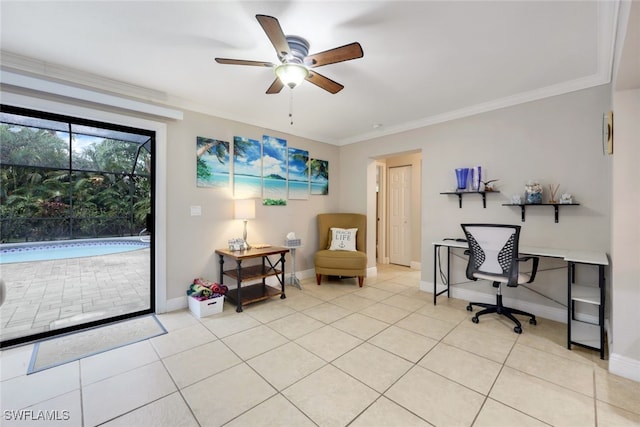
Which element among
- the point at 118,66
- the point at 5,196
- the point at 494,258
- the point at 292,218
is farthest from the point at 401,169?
the point at 5,196

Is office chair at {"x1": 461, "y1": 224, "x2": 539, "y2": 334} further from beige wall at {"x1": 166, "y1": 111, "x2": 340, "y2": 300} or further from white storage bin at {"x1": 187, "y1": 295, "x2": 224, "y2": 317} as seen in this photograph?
white storage bin at {"x1": 187, "y1": 295, "x2": 224, "y2": 317}

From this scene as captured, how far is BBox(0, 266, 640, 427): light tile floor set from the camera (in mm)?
1556

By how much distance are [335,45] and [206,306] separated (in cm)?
290

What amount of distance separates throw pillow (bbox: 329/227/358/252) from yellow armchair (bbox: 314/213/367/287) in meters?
0.09

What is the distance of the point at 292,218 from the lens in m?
4.35

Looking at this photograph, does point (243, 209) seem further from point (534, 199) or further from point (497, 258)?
point (534, 199)

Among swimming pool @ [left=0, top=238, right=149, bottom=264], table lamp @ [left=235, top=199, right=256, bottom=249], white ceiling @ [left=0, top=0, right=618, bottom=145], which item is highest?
white ceiling @ [left=0, top=0, right=618, bottom=145]

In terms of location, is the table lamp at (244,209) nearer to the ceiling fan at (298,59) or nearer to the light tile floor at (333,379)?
the light tile floor at (333,379)

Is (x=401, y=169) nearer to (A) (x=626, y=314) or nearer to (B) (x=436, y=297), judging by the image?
(B) (x=436, y=297)

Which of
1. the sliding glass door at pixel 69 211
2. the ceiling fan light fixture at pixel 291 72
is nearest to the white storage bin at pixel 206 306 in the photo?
the sliding glass door at pixel 69 211

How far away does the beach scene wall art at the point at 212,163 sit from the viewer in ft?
10.9

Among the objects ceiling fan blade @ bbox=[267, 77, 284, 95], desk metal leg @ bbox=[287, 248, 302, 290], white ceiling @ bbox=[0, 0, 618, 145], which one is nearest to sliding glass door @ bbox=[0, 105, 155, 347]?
white ceiling @ bbox=[0, 0, 618, 145]

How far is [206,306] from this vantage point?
2975mm

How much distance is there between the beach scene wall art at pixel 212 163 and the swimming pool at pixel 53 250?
4.55 metres
